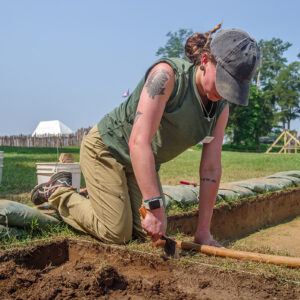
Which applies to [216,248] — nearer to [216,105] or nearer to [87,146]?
[216,105]

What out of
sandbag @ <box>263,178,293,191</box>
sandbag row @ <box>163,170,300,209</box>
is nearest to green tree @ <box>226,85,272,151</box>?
sandbag row @ <box>163,170,300,209</box>

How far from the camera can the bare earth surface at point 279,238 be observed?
3874mm

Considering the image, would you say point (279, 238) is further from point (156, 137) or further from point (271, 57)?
point (271, 57)

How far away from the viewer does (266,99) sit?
1551 inches

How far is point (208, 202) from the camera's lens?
276 centimetres

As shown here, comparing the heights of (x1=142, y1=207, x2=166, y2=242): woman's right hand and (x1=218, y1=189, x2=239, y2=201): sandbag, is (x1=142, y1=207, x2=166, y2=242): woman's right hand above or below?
above

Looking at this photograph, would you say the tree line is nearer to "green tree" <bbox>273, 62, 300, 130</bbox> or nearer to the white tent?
"green tree" <bbox>273, 62, 300, 130</bbox>

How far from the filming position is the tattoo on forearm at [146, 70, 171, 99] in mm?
2242

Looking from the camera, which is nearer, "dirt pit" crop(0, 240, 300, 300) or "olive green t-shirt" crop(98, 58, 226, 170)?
"dirt pit" crop(0, 240, 300, 300)

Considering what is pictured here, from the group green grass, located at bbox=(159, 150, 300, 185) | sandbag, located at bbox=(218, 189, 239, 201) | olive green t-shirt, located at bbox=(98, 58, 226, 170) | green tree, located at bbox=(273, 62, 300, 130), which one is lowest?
sandbag, located at bbox=(218, 189, 239, 201)

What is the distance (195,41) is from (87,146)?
117 cm

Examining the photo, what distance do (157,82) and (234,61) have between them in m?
0.46

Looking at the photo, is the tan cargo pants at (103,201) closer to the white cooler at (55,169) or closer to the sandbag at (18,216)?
the sandbag at (18,216)

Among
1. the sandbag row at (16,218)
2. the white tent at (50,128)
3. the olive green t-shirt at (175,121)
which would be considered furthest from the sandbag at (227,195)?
the white tent at (50,128)
